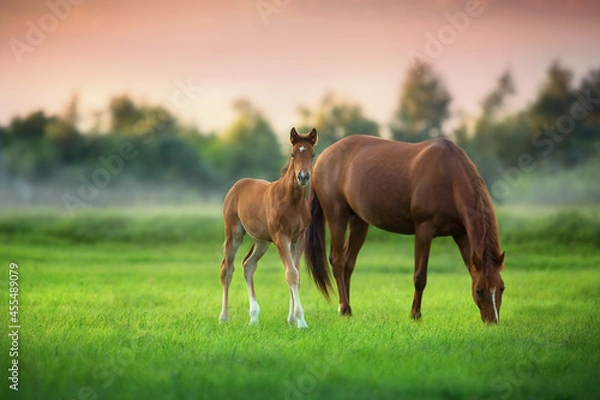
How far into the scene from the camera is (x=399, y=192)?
11.4 meters

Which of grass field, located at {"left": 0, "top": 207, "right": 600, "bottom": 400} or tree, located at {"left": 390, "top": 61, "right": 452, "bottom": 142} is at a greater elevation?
tree, located at {"left": 390, "top": 61, "right": 452, "bottom": 142}

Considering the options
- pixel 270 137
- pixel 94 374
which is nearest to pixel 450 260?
pixel 94 374

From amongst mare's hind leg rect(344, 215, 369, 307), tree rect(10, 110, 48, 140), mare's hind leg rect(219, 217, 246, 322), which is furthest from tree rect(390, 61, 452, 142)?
mare's hind leg rect(219, 217, 246, 322)

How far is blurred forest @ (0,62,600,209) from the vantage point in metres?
38.7

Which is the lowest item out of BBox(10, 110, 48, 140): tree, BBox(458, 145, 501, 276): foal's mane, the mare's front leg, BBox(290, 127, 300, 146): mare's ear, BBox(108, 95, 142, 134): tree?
the mare's front leg

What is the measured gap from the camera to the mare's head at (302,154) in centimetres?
934

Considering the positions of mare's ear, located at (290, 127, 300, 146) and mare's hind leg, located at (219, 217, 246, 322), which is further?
mare's hind leg, located at (219, 217, 246, 322)

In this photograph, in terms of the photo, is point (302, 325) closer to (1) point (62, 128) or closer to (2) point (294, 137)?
(2) point (294, 137)

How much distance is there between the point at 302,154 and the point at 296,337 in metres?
2.30

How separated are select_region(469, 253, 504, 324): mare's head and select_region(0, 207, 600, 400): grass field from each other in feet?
0.84

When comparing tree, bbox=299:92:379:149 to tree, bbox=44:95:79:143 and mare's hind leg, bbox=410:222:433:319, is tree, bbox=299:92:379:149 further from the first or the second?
mare's hind leg, bbox=410:222:433:319

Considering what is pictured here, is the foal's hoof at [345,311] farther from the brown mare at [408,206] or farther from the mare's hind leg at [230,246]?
the mare's hind leg at [230,246]

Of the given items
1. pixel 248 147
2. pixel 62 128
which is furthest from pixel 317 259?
pixel 248 147

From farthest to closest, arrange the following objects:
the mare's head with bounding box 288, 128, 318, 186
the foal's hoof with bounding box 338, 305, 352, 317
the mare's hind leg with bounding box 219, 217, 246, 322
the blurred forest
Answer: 1. the blurred forest
2. the foal's hoof with bounding box 338, 305, 352, 317
3. the mare's hind leg with bounding box 219, 217, 246, 322
4. the mare's head with bounding box 288, 128, 318, 186
